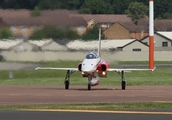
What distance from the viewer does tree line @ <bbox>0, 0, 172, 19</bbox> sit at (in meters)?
43.6

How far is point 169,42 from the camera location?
83.3 meters

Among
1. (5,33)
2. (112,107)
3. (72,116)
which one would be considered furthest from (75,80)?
(72,116)

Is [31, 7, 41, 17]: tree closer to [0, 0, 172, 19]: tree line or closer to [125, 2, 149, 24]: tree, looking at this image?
[0, 0, 172, 19]: tree line

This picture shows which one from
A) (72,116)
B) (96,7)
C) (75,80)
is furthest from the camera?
(96,7)

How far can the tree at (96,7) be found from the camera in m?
67.7

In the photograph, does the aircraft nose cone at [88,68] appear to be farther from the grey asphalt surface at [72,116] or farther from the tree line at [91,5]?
the tree line at [91,5]

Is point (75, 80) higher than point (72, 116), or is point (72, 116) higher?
point (75, 80)

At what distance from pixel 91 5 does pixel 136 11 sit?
11406mm

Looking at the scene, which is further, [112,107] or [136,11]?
[136,11]

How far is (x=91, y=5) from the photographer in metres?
71.5

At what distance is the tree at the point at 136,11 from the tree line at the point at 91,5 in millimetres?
760

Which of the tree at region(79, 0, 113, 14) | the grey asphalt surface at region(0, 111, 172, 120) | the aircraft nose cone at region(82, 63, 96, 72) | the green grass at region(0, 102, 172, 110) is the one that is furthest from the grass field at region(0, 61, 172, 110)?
the tree at region(79, 0, 113, 14)

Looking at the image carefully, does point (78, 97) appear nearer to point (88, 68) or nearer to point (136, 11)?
point (88, 68)

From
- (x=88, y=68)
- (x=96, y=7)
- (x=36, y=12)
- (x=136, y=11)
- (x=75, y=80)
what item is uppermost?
(x=136, y=11)
